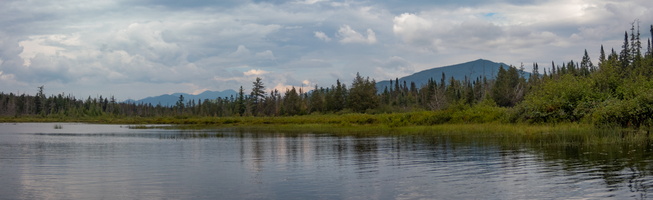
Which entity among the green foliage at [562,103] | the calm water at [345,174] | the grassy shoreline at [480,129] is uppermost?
the green foliage at [562,103]

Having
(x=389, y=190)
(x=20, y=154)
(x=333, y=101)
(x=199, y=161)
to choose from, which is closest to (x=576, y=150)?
(x=389, y=190)

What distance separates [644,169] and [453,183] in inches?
294

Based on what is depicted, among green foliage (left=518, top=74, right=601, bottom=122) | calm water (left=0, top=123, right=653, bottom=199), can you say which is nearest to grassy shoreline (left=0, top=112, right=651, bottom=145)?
green foliage (left=518, top=74, right=601, bottom=122)

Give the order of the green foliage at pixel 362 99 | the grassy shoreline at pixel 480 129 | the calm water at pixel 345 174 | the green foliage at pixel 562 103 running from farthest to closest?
the green foliage at pixel 362 99, the green foliage at pixel 562 103, the grassy shoreline at pixel 480 129, the calm water at pixel 345 174

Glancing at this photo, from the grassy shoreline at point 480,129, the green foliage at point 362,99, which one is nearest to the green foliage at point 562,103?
the grassy shoreline at point 480,129

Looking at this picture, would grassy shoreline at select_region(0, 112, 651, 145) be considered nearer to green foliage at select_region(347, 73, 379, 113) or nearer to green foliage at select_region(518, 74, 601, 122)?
green foliage at select_region(518, 74, 601, 122)

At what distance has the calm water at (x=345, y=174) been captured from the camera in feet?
51.4

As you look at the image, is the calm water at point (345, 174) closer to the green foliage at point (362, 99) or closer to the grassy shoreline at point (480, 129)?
the grassy shoreline at point (480, 129)

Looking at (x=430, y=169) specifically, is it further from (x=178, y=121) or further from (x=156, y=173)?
(x=178, y=121)

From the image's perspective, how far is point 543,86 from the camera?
5250 cm

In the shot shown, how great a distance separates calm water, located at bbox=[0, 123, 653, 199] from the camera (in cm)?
1568

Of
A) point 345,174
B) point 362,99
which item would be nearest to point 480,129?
point 345,174

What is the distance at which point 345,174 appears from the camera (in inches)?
792

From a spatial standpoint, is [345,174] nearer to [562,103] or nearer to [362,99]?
[562,103]
